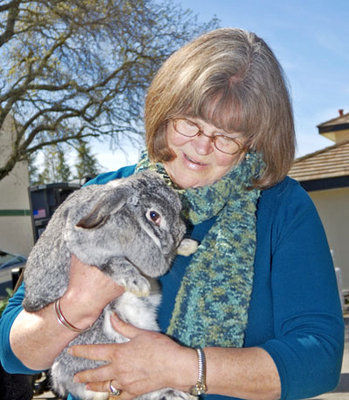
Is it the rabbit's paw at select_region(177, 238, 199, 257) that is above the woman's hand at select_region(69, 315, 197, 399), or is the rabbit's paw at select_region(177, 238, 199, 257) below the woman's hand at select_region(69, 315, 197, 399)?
above

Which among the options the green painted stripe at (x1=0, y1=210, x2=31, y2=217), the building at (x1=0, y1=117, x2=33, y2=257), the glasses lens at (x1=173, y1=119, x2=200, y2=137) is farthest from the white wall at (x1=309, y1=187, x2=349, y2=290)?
the green painted stripe at (x1=0, y1=210, x2=31, y2=217)

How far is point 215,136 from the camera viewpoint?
235 centimetres

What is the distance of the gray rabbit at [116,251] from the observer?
2082mm

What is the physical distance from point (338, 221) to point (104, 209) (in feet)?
41.5

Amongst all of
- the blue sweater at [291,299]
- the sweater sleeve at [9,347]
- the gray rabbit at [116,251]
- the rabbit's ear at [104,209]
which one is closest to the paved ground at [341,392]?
the blue sweater at [291,299]

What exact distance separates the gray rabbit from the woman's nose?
0.24 m

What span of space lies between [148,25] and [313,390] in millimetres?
15077

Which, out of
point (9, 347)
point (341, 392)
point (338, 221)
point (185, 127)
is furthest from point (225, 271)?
point (338, 221)

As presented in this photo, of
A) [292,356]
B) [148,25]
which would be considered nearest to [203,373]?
[292,356]

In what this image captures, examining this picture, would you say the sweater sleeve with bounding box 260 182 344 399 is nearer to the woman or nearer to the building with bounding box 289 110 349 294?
the woman

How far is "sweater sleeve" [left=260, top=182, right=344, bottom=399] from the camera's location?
6.06 ft

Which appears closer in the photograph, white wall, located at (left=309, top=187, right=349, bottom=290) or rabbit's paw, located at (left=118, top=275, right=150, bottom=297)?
rabbit's paw, located at (left=118, top=275, right=150, bottom=297)

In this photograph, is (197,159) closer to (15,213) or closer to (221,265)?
(221,265)

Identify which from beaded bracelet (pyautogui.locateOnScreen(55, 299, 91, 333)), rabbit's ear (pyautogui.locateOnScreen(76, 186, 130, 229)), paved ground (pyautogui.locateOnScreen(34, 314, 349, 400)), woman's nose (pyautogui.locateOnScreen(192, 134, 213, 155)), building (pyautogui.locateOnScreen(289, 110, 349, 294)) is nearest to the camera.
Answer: rabbit's ear (pyautogui.locateOnScreen(76, 186, 130, 229))
